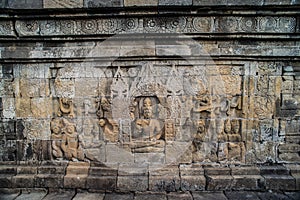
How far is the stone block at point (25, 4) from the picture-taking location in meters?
3.86

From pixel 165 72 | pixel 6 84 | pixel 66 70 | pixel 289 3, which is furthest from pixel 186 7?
pixel 6 84

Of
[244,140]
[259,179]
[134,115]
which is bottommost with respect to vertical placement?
[259,179]

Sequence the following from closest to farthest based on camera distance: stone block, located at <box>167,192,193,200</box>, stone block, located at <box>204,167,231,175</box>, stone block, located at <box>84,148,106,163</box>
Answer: stone block, located at <box>167,192,193,200</box>, stone block, located at <box>204,167,231,175</box>, stone block, located at <box>84,148,106,163</box>

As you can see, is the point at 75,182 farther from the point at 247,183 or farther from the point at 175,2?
the point at 175,2

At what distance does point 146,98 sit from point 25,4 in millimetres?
2596

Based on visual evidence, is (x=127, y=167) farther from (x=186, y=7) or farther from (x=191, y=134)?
(x=186, y=7)

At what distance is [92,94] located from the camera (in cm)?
412

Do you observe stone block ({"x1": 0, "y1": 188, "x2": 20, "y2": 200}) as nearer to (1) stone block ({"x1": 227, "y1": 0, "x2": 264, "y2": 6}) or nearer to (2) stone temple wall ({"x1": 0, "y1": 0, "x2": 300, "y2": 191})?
(2) stone temple wall ({"x1": 0, "y1": 0, "x2": 300, "y2": 191})

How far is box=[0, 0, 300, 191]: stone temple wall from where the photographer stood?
3916 millimetres

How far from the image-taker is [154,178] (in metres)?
3.97

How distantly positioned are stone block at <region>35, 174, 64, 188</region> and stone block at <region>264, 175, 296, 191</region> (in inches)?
141

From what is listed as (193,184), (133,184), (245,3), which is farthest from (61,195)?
(245,3)

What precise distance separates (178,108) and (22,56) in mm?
2906

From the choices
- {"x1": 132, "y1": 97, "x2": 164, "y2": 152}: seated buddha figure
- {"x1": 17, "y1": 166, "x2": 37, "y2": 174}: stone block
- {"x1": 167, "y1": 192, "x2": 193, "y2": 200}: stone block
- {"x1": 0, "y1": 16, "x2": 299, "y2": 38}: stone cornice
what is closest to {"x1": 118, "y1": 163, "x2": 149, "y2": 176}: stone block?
{"x1": 132, "y1": 97, "x2": 164, "y2": 152}: seated buddha figure
